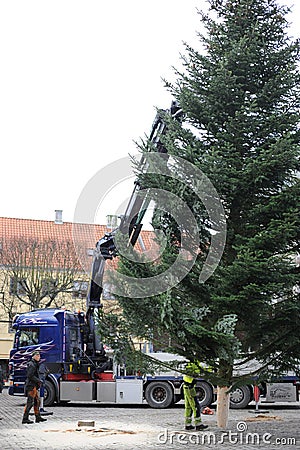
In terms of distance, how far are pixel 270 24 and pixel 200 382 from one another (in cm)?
1327

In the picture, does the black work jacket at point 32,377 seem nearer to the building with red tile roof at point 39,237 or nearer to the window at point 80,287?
the building with red tile roof at point 39,237

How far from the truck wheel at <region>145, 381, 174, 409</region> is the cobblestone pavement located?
3.30m

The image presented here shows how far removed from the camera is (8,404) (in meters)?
25.3

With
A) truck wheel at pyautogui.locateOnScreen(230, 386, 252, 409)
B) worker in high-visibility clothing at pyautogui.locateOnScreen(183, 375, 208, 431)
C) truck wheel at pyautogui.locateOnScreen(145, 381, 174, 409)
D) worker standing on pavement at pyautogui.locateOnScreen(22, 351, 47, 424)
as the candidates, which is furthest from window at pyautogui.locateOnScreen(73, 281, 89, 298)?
worker in high-visibility clothing at pyautogui.locateOnScreen(183, 375, 208, 431)

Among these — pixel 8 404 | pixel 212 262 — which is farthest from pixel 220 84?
pixel 8 404

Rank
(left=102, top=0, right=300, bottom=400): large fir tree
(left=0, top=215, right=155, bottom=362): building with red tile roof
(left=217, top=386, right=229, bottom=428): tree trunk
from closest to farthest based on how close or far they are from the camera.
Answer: (left=102, top=0, right=300, bottom=400): large fir tree → (left=217, top=386, right=229, bottom=428): tree trunk → (left=0, top=215, right=155, bottom=362): building with red tile roof

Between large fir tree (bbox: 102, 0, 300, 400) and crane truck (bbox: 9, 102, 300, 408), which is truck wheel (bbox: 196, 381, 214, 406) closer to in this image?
crane truck (bbox: 9, 102, 300, 408)

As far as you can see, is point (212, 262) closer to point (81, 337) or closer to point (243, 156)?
point (243, 156)

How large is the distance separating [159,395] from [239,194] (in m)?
11.8

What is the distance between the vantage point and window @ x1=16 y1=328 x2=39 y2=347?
2427cm

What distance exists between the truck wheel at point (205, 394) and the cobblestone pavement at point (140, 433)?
3033 mm

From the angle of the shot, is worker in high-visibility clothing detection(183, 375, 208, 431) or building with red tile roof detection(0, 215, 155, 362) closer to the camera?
worker in high-visibility clothing detection(183, 375, 208, 431)

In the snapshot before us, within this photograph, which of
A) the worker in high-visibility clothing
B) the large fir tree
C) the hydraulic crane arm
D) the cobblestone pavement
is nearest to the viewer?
the cobblestone pavement

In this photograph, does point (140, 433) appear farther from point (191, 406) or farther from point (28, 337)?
point (28, 337)
